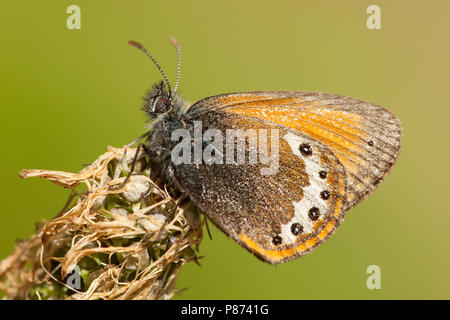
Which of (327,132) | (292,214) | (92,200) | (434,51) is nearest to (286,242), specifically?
(292,214)

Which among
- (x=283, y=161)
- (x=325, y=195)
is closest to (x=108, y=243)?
(x=283, y=161)

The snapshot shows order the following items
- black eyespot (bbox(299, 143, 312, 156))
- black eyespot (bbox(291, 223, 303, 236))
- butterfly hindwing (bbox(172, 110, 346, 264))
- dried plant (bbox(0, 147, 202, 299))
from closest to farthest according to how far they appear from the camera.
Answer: dried plant (bbox(0, 147, 202, 299)), butterfly hindwing (bbox(172, 110, 346, 264)), black eyespot (bbox(291, 223, 303, 236)), black eyespot (bbox(299, 143, 312, 156))

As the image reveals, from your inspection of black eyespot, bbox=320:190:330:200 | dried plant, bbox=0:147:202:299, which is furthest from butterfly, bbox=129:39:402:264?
dried plant, bbox=0:147:202:299

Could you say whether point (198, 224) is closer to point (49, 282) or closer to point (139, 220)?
point (139, 220)

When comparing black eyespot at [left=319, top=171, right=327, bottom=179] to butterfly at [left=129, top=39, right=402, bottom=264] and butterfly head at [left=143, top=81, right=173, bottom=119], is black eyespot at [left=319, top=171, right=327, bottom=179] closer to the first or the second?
butterfly at [left=129, top=39, right=402, bottom=264]

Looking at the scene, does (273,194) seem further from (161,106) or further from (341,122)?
(161,106)

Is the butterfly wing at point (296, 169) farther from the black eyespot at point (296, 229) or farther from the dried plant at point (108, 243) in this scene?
the dried plant at point (108, 243)
